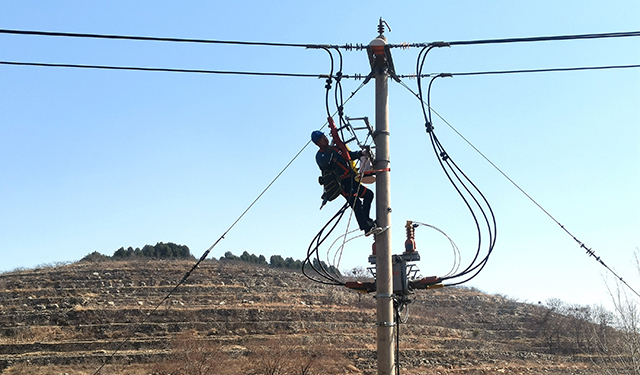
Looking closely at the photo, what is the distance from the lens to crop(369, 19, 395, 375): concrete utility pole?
577 centimetres

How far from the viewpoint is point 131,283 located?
4494cm

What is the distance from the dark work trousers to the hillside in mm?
19882

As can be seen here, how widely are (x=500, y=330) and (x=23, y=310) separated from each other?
110 feet

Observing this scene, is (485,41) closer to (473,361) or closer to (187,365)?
(187,365)

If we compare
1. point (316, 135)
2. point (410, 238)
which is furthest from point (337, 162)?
point (410, 238)

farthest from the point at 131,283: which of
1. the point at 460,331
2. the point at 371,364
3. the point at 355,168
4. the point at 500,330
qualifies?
the point at 355,168

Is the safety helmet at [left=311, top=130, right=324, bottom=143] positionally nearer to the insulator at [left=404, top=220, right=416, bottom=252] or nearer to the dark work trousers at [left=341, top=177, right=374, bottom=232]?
the dark work trousers at [left=341, top=177, right=374, bottom=232]

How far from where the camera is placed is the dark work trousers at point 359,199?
6.84 m

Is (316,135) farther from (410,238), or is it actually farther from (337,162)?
(410,238)

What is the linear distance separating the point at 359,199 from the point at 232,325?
31800 mm

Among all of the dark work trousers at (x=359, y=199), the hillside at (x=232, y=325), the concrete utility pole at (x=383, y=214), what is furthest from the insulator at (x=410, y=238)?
the hillside at (x=232, y=325)

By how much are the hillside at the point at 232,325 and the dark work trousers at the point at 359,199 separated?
19882 mm

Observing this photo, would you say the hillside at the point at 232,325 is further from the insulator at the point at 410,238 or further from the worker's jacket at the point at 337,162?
the worker's jacket at the point at 337,162

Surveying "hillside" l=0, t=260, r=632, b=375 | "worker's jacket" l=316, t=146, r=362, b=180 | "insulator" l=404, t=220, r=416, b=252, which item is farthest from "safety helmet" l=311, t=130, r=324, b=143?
"hillside" l=0, t=260, r=632, b=375
